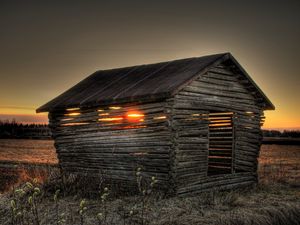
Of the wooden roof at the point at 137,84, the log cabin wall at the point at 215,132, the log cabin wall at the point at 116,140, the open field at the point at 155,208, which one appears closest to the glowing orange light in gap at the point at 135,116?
the log cabin wall at the point at 116,140

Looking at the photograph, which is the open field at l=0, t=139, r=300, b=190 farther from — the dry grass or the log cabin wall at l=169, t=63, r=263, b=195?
the dry grass

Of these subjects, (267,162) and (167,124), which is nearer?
(167,124)

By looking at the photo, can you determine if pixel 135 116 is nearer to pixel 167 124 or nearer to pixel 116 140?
pixel 116 140

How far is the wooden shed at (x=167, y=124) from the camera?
436 inches

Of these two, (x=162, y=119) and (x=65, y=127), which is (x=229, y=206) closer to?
(x=162, y=119)

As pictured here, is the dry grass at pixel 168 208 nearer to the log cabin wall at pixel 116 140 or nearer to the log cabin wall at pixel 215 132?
the log cabin wall at pixel 215 132

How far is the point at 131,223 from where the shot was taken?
28.0 feet

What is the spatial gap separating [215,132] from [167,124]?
4020mm

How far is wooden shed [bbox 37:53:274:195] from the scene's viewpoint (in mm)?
11086

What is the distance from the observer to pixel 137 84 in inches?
499

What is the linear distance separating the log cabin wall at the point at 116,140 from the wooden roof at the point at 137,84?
0.40m

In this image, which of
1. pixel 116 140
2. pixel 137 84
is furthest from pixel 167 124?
pixel 137 84

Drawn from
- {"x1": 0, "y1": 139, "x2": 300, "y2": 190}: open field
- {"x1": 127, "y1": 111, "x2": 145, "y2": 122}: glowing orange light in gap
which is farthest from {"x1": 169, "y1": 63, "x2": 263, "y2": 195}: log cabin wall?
{"x1": 0, "y1": 139, "x2": 300, "y2": 190}: open field

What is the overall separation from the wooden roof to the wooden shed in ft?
0.10
